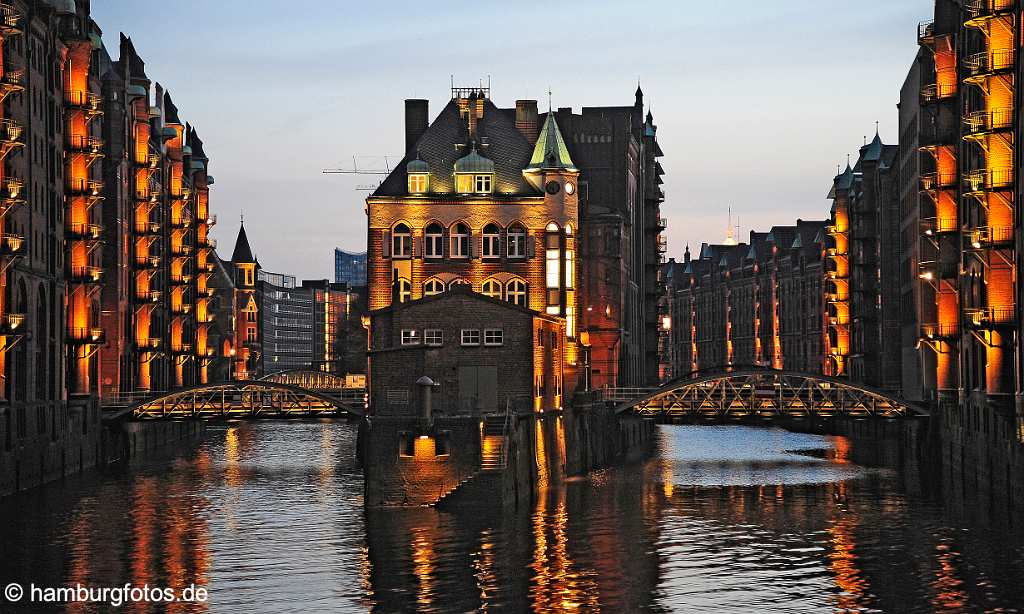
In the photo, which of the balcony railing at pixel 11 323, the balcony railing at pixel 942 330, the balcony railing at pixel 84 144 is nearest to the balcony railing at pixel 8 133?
the balcony railing at pixel 11 323

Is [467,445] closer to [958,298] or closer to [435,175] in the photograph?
[958,298]

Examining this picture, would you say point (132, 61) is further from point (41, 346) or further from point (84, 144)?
point (41, 346)

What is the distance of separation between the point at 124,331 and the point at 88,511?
148 ft

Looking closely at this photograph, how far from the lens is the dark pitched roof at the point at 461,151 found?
12712cm

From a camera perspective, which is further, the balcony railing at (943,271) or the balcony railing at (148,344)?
the balcony railing at (148,344)

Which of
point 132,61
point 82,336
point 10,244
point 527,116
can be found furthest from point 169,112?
point 10,244

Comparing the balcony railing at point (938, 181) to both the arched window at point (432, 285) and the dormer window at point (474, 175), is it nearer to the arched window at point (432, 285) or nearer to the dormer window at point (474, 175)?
the dormer window at point (474, 175)

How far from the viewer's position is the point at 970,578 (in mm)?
62188

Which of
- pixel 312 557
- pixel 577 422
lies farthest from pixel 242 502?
pixel 577 422

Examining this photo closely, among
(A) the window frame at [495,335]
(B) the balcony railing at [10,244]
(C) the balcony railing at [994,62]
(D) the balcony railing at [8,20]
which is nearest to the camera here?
(C) the balcony railing at [994,62]

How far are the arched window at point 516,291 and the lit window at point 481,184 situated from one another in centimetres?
716

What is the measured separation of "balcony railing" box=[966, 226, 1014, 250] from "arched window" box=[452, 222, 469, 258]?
155 ft

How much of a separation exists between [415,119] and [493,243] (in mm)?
18347

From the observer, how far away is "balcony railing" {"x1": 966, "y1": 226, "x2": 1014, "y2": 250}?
85.3m
